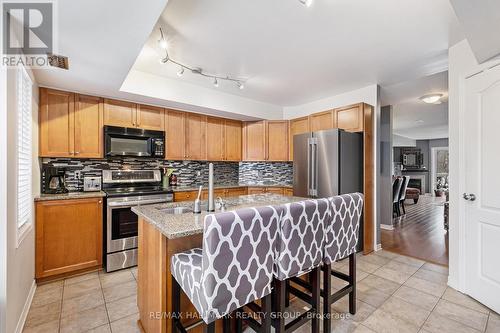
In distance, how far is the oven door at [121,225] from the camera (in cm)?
282

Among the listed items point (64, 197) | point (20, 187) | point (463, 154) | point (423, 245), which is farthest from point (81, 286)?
point (423, 245)

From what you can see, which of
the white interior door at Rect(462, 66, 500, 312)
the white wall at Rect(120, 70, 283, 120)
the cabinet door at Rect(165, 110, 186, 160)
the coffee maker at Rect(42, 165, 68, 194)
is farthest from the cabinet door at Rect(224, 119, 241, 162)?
the white interior door at Rect(462, 66, 500, 312)

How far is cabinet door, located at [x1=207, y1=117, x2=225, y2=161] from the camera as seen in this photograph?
13.7 feet

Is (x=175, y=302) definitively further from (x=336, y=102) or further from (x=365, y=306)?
(x=336, y=102)

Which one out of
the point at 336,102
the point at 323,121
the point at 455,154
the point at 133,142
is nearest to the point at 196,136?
the point at 133,142

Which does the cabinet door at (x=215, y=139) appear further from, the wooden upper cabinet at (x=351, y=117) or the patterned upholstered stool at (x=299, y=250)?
the patterned upholstered stool at (x=299, y=250)

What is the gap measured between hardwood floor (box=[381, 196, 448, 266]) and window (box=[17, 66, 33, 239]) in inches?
178

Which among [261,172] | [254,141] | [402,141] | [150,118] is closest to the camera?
[150,118]

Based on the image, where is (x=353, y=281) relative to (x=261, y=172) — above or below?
below

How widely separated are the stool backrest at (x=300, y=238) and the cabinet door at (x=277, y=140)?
9.57ft

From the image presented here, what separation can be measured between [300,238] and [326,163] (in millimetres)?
2017

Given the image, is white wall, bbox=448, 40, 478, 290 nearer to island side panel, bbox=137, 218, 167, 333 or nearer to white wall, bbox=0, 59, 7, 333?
island side panel, bbox=137, 218, 167, 333

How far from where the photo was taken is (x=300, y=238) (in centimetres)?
151

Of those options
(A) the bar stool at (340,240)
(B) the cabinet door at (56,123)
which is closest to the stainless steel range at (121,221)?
(B) the cabinet door at (56,123)
